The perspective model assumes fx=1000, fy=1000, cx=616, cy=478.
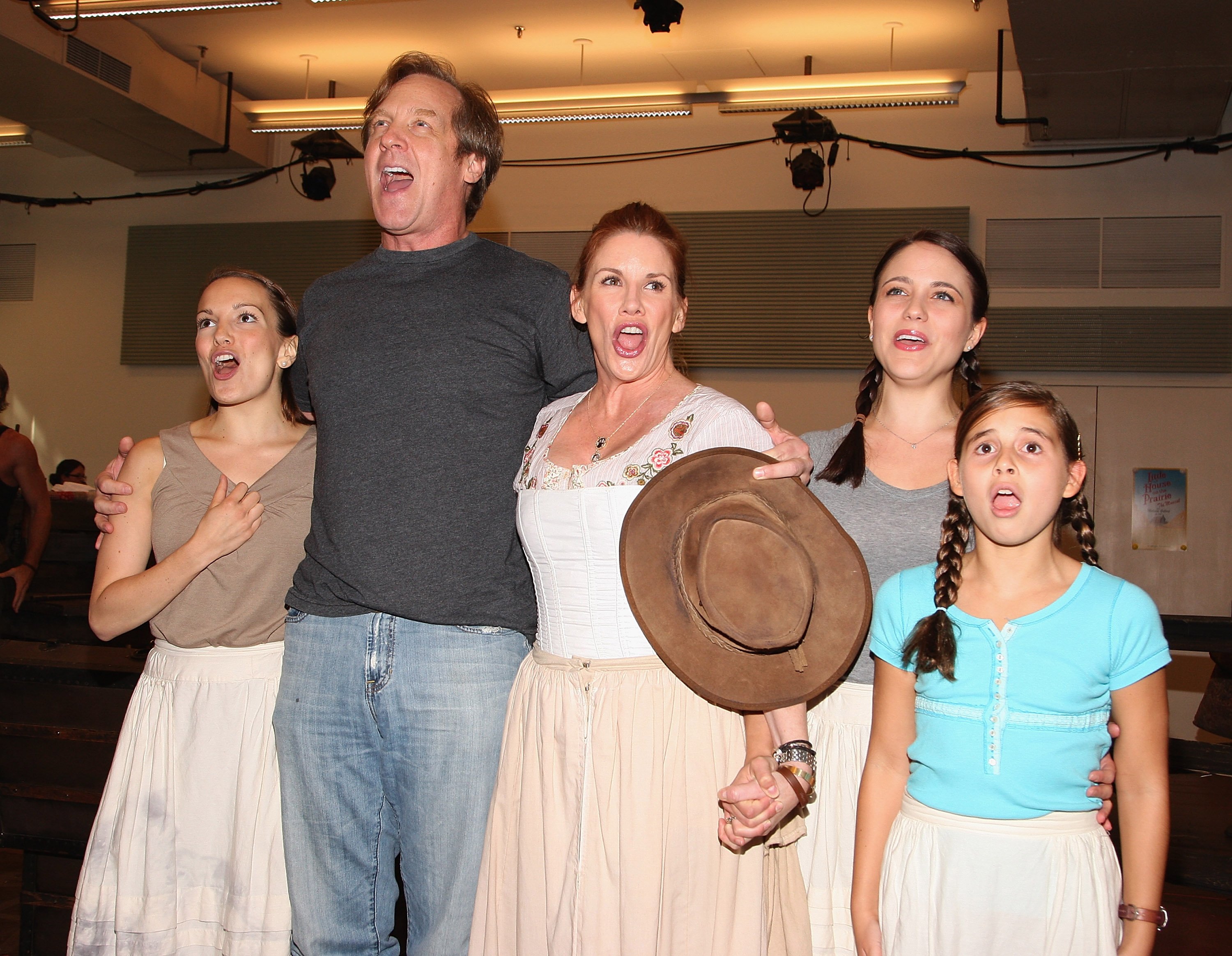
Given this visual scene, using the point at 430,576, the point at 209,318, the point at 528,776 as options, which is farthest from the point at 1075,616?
the point at 209,318

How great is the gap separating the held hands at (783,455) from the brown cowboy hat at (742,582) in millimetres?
25

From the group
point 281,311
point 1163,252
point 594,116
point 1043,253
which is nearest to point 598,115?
point 594,116

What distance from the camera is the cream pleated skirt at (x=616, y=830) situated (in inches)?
60.5

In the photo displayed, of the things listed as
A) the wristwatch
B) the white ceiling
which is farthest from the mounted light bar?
the wristwatch

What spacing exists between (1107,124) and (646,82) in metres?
3.35

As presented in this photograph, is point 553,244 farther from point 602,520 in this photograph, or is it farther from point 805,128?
point 602,520

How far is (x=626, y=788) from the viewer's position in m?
1.57

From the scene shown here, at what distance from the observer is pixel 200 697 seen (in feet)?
6.47

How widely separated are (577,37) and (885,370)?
6046mm

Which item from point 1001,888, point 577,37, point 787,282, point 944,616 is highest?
point 577,37

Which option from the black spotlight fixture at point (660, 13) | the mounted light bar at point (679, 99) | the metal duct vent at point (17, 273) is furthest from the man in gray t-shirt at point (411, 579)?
the metal duct vent at point (17, 273)

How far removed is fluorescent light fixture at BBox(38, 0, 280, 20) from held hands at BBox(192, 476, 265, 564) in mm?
4508

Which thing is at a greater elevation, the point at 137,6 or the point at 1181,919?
the point at 137,6

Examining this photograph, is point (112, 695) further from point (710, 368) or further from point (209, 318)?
point (710, 368)
